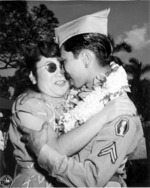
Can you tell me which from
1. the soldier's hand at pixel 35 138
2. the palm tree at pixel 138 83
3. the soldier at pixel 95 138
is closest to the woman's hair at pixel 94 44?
the soldier at pixel 95 138

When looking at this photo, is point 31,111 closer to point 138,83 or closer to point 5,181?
point 5,181

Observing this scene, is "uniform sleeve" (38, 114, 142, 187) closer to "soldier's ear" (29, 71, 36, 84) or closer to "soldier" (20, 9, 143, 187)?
"soldier" (20, 9, 143, 187)

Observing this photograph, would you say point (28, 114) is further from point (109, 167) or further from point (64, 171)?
point (109, 167)

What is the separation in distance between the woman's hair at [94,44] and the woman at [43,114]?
0.49 feet

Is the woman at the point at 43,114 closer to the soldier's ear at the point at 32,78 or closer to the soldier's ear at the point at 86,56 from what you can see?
the soldier's ear at the point at 32,78

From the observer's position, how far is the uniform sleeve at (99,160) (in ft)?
3.44

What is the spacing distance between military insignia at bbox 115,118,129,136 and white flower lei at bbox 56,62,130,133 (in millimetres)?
124

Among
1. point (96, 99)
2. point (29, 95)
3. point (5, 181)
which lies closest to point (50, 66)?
point (29, 95)

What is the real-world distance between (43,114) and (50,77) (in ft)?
0.69

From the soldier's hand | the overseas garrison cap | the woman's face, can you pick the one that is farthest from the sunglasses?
the soldier's hand

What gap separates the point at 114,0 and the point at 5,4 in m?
0.62

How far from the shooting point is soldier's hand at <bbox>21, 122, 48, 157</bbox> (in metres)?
1.12

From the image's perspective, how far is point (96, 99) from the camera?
1.20 m

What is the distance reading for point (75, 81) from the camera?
1292 millimetres
